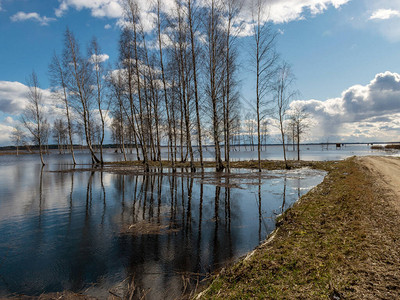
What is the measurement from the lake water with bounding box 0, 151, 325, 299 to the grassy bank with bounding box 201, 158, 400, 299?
93 cm

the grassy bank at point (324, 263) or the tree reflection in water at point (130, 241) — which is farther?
the tree reflection in water at point (130, 241)

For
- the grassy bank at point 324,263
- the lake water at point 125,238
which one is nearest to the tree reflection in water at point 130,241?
the lake water at point 125,238

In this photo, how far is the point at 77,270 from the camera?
16.6ft

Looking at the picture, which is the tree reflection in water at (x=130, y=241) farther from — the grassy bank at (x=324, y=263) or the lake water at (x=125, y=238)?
the grassy bank at (x=324, y=263)

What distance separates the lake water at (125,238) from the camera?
4613 mm

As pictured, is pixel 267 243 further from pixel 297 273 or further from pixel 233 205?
pixel 233 205

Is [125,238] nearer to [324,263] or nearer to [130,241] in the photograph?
[130,241]

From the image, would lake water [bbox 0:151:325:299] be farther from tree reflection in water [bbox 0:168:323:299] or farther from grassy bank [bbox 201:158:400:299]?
grassy bank [bbox 201:158:400:299]

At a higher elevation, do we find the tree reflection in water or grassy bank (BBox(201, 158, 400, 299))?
grassy bank (BBox(201, 158, 400, 299))

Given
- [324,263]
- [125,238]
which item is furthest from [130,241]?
[324,263]

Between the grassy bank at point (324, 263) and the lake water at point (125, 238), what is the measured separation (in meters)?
0.93

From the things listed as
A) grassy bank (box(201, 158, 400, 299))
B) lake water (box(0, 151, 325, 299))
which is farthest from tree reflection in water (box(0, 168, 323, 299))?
grassy bank (box(201, 158, 400, 299))

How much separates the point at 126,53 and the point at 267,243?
24.1 meters

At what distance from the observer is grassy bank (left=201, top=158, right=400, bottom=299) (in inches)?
141
